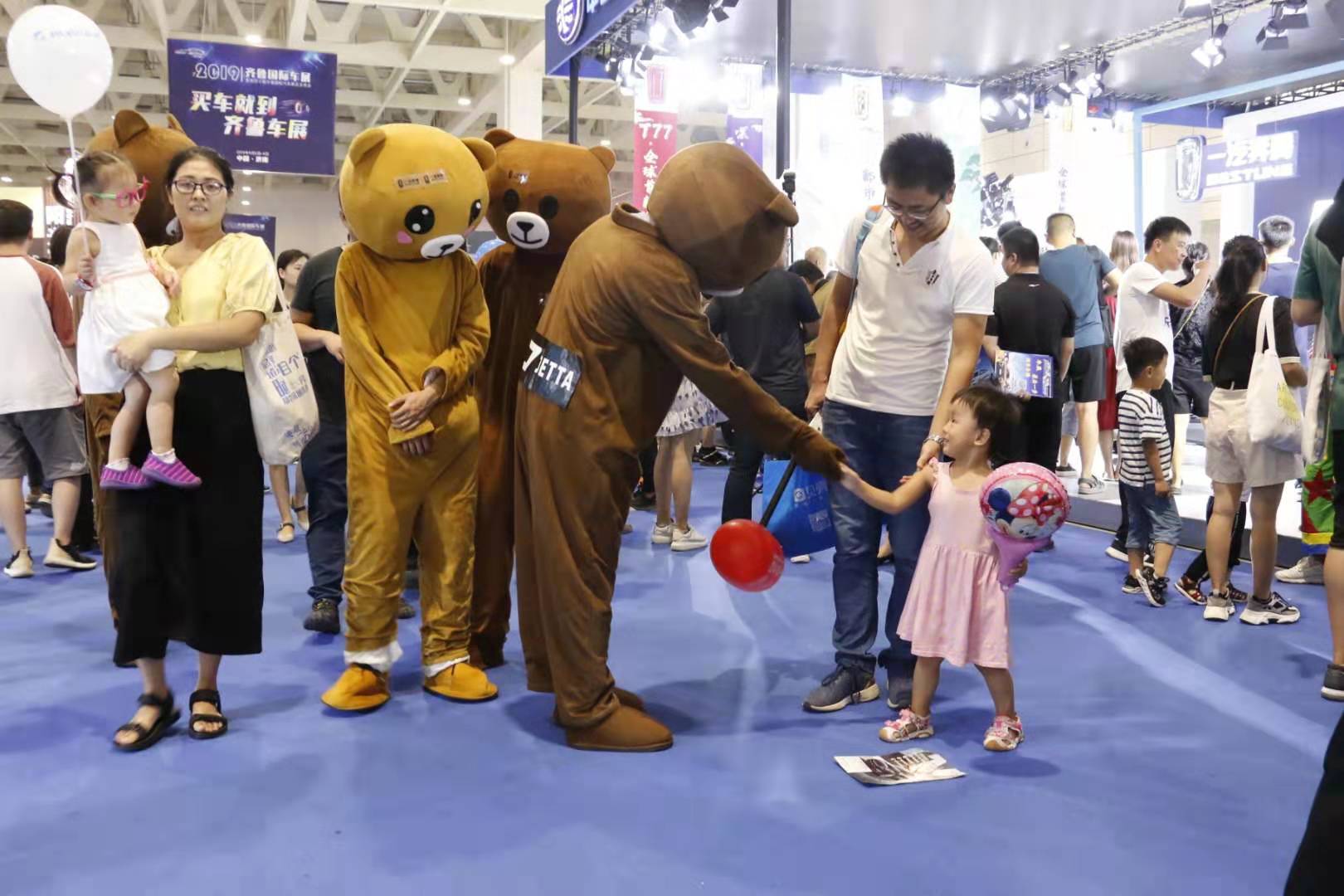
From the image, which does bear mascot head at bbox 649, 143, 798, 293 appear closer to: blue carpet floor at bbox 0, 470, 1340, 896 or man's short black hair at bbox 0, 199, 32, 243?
blue carpet floor at bbox 0, 470, 1340, 896

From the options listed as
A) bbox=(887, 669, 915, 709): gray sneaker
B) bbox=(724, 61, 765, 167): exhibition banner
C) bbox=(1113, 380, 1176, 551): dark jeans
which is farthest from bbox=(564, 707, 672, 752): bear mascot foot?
bbox=(724, 61, 765, 167): exhibition banner

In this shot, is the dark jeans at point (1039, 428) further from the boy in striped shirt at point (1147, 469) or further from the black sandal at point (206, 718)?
the black sandal at point (206, 718)

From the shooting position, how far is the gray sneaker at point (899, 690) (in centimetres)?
300

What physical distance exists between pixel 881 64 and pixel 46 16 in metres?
10.6

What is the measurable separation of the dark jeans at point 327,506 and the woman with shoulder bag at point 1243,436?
10.5 ft

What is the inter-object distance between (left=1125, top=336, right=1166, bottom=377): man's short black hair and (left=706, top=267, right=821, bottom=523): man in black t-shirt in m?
1.32

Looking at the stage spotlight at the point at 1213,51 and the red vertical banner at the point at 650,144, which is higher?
the stage spotlight at the point at 1213,51

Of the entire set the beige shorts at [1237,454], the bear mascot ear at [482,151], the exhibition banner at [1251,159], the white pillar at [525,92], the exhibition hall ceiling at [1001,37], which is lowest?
the beige shorts at [1237,454]

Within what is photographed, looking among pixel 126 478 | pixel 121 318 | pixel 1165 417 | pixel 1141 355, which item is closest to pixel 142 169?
pixel 121 318

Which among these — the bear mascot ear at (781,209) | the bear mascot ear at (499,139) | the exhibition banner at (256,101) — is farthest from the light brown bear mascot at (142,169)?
the exhibition banner at (256,101)

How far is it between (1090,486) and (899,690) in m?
3.83

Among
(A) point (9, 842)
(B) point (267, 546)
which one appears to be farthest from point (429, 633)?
(B) point (267, 546)

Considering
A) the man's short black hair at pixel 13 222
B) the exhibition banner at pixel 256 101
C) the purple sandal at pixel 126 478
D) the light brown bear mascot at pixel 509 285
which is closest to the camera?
the purple sandal at pixel 126 478

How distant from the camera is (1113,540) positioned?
530 centimetres
